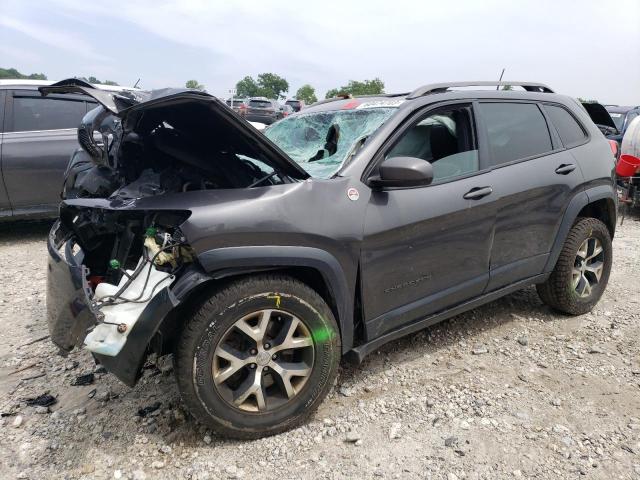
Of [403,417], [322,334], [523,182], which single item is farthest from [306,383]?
[523,182]

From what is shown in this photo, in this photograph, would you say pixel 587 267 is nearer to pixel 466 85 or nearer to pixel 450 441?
pixel 466 85

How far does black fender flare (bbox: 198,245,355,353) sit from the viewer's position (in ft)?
7.28

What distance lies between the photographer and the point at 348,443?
247 centimetres

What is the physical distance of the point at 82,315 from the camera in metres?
2.25

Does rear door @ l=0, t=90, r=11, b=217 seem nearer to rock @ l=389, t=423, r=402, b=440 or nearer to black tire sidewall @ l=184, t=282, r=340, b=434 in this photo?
black tire sidewall @ l=184, t=282, r=340, b=434

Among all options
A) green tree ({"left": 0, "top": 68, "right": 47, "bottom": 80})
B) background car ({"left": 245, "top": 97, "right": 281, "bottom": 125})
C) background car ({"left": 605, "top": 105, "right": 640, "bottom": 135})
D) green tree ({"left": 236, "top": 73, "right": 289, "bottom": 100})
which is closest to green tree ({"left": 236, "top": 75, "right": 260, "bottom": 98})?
green tree ({"left": 236, "top": 73, "right": 289, "bottom": 100})

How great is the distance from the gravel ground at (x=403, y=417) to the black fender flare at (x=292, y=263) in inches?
20.5

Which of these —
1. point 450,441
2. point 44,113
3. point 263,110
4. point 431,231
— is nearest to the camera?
point 450,441

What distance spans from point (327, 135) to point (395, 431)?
1799mm

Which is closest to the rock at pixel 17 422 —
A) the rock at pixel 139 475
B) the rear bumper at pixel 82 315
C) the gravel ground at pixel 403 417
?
the gravel ground at pixel 403 417

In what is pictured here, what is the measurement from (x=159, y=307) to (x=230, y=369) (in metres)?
0.45

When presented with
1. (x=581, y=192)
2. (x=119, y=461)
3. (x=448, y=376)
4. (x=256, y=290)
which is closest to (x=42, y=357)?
(x=119, y=461)

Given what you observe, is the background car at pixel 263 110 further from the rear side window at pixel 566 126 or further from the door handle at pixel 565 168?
the door handle at pixel 565 168

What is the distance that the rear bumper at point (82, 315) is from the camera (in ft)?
7.09
